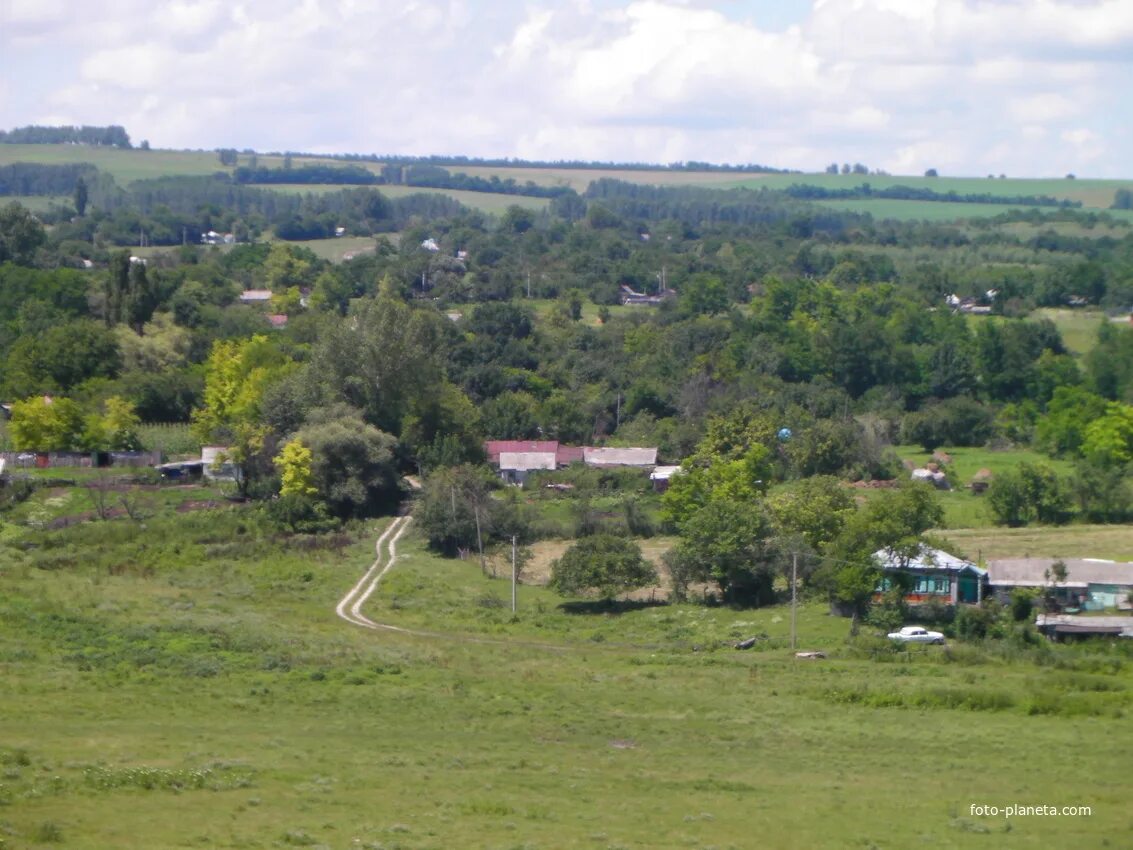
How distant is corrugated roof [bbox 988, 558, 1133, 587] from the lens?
131 ft

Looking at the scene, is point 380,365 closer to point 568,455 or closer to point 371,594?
point 568,455

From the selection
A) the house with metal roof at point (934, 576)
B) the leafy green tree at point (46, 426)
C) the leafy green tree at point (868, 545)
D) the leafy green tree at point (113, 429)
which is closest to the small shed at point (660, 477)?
the leafy green tree at point (868, 545)

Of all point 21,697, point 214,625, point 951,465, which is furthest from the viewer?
point 951,465

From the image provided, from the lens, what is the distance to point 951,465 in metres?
66.6

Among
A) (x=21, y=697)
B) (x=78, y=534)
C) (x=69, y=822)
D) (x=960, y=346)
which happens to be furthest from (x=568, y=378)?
(x=69, y=822)

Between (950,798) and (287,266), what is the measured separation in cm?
9746

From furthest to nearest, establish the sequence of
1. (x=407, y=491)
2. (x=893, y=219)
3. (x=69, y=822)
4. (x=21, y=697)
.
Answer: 1. (x=893, y=219)
2. (x=407, y=491)
3. (x=21, y=697)
4. (x=69, y=822)

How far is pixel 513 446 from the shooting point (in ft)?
220

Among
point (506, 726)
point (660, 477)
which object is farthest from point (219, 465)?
point (506, 726)

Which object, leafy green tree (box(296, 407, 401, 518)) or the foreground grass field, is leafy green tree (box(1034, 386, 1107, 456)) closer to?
leafy green tree (box(296, 407, 401, 518))

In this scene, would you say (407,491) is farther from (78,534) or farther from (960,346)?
(960,346)

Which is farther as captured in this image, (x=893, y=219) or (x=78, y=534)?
(x=893, y=219)

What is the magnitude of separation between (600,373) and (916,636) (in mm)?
46139

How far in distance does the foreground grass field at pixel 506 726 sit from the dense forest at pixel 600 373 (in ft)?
21.8
